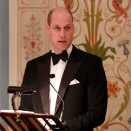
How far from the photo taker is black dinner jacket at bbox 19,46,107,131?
1.80 meters

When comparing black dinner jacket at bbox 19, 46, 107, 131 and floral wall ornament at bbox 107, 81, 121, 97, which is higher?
black dinner jacket at bbox 19, 46, 107, 131

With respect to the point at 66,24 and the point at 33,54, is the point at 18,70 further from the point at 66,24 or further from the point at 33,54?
the point at 66,24

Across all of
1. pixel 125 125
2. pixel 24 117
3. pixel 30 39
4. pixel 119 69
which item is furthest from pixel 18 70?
pixel 24 117

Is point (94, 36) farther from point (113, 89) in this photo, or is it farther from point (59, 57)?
point (59, 57)

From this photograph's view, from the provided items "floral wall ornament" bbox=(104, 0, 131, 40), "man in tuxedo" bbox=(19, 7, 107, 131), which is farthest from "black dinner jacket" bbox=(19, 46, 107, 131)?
"floral wall ornament" bbox=(104, 0, 131, 40)

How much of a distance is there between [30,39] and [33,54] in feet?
0.61

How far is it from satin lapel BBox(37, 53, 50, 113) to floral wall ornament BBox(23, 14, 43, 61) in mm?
1029

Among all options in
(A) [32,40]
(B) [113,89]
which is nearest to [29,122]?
(B) [113,89]

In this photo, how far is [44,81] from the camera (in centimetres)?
201

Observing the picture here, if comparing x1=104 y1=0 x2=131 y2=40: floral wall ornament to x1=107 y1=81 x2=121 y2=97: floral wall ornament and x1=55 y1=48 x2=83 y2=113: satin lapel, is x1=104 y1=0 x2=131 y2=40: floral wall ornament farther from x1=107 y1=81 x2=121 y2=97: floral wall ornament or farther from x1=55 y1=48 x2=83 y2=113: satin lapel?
x1=55 y1=48 x2=83 y2=113: satin lapel

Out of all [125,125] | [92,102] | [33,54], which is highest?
[33,54]

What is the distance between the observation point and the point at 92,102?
186cm

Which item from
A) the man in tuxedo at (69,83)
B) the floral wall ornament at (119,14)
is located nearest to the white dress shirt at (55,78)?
the man in tuxedo at (69,83)

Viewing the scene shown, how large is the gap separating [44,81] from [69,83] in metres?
0.22
